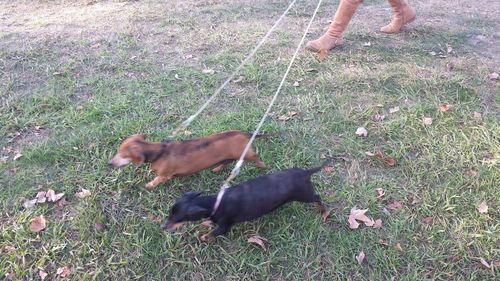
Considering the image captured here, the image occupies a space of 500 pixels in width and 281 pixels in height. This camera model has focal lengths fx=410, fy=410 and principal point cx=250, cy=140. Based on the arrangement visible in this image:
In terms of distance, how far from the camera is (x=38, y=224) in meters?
3.20

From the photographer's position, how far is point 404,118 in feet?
14.1

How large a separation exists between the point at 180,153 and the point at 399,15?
13.5 ft

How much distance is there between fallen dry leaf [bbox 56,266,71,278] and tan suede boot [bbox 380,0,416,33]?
512 cm

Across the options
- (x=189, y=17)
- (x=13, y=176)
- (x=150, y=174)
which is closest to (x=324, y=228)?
(x=150, y=174)

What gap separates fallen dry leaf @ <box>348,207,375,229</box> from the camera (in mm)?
3266

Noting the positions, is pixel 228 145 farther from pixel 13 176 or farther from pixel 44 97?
pixel 44 97

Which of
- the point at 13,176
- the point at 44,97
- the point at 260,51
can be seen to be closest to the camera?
the point at 13,176

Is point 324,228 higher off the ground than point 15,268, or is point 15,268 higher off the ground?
point 15,268

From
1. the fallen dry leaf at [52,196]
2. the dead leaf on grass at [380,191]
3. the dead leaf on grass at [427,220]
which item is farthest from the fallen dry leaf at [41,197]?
the dead leaf on grass at [427,220]

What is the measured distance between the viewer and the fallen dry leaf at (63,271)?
2.90 meters

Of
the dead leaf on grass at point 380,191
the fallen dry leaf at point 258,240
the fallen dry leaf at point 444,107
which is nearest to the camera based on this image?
the fallen dry leaf at point 258,240

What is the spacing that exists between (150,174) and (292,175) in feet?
4.30

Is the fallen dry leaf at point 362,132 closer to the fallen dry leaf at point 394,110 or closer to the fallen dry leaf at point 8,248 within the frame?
the fallen dry leaf at point 394,110

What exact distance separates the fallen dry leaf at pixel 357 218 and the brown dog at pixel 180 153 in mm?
1053
